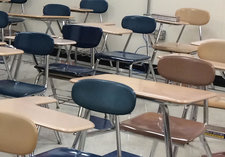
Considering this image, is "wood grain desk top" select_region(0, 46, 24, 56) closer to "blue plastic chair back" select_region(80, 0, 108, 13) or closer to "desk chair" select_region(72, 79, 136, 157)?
"desk chair" select_region(72, 79, 136, 157)

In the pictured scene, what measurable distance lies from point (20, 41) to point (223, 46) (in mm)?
1916

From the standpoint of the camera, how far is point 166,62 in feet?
11.5

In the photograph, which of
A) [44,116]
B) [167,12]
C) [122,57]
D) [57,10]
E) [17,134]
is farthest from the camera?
[57,10]

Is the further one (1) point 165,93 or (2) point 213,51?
(2) point 213,51

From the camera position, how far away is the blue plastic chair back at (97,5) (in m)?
7.53

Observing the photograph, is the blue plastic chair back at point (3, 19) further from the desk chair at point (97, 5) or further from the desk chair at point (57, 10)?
the desk chair at point (97, 5)

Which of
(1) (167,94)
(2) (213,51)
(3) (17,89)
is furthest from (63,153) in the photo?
(2) (213,51)

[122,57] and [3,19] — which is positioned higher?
[3,19]

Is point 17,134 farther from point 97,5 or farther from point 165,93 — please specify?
point 97,5

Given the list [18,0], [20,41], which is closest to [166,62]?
[20,41]


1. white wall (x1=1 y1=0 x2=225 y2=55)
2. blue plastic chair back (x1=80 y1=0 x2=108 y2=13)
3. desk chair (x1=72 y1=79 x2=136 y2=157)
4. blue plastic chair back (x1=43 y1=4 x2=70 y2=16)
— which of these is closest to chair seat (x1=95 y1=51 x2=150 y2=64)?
white wall (x1=1 y1=0 x2=225 y2=55)

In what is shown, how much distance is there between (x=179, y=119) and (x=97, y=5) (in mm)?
4664

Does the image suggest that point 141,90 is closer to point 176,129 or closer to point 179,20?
point 176,129

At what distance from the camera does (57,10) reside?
23.5ft
